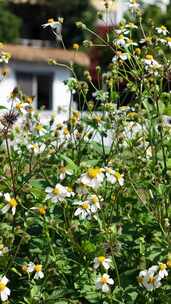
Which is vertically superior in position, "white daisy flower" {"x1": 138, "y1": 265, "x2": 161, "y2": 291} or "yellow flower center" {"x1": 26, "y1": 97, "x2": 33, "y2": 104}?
"yellow flower center" {"x1": 26, "y1": 97, "x2": 33, "y2": 104}

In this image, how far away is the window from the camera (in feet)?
69.8

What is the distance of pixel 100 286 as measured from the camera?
1.90 meters

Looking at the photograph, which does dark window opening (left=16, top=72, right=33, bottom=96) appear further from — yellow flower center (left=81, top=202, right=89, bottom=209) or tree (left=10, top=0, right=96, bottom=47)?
yellow flower center (left=81, top=202, right=89, bottom=209)

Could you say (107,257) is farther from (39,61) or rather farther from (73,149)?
(39,61)

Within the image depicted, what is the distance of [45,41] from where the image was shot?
35438 millimetres

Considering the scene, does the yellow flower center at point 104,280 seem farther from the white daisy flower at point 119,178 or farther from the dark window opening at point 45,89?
the dark window opening at point 45,89

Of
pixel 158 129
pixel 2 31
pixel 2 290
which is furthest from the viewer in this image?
pixel 2 31

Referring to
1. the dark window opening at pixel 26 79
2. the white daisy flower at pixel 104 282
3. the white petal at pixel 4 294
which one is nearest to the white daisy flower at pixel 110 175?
the white daisy flower at pixel 104 282

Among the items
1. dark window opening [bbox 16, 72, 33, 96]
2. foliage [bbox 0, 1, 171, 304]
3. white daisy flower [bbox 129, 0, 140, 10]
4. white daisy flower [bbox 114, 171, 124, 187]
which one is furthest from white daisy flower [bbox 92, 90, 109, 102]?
dark window opening [bbox 16, 72, 33, 96]

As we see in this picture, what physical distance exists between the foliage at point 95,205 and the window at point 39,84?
1847cm

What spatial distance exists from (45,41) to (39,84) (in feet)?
46.0

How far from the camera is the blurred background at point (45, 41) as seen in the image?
20.1 metres

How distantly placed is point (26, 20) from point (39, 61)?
17663 mm

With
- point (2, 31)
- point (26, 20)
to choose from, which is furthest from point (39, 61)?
point (26, 20)
